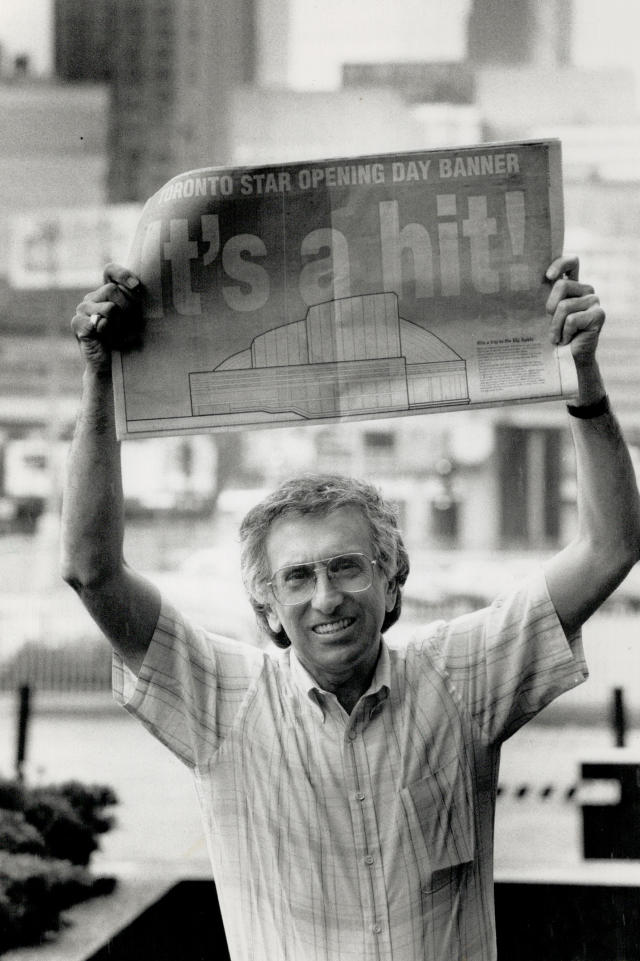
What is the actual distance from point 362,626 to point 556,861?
7.78ft

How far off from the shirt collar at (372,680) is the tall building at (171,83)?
2086 mm

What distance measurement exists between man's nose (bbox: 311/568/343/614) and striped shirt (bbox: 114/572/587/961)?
0.35ft

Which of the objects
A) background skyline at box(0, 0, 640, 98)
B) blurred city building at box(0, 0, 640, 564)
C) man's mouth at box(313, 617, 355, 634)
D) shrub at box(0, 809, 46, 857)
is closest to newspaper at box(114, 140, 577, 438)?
man's mouth at box(313, 617, 355, 634)

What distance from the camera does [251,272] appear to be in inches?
48.0

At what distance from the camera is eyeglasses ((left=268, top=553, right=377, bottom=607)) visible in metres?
1.25

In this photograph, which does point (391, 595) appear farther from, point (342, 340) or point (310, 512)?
point (342, 340)

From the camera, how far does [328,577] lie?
1254mm

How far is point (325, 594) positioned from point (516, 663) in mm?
257

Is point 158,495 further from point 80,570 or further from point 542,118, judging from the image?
point 80,570

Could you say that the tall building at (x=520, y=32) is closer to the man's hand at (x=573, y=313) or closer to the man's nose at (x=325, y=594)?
the man's hand at (x=573, y=313)

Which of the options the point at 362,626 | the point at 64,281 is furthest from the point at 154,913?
the point at 362,626

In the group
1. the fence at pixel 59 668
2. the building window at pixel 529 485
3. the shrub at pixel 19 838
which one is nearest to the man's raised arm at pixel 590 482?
the building window at pixel 529 485

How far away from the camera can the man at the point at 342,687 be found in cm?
121

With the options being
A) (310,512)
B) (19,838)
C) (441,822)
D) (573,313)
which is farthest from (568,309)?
(19,838)
